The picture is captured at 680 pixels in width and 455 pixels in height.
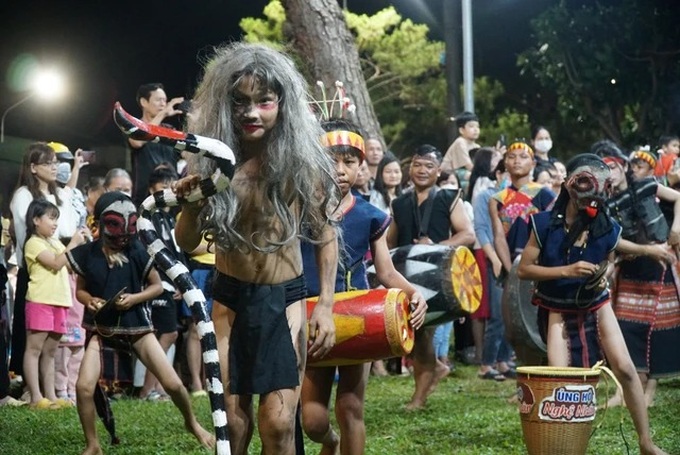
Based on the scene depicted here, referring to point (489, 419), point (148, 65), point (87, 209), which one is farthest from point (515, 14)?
point (489, 419)

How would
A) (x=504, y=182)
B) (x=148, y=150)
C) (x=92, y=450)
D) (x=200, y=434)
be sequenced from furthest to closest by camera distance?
1. (x=504, y=182)
2. (x=148, y=150)
3. (x=200, y=434)
4. (x=92, y=450)

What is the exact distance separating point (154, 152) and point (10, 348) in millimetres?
2154

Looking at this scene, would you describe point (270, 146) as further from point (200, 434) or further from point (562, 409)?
point (200, 434)

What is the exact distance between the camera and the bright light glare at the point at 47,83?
22.4 metres

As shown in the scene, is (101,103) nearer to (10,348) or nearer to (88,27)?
(88,27)

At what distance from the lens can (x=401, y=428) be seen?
340 inches

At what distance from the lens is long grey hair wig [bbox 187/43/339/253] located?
16.7ft

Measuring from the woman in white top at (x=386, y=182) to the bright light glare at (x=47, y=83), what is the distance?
11962mm

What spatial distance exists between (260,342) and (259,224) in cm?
49

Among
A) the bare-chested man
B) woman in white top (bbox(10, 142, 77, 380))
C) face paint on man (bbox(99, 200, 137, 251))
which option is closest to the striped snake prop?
the bare-chested man

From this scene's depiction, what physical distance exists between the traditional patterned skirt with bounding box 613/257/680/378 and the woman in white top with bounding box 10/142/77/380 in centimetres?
473

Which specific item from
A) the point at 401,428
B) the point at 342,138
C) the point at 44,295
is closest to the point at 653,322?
the point at 401,428

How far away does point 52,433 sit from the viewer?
8.49m

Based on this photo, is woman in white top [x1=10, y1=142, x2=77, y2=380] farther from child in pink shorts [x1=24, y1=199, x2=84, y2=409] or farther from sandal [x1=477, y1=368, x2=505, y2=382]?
sandal [x1=477, y1=368, x2=505, y2=382]
